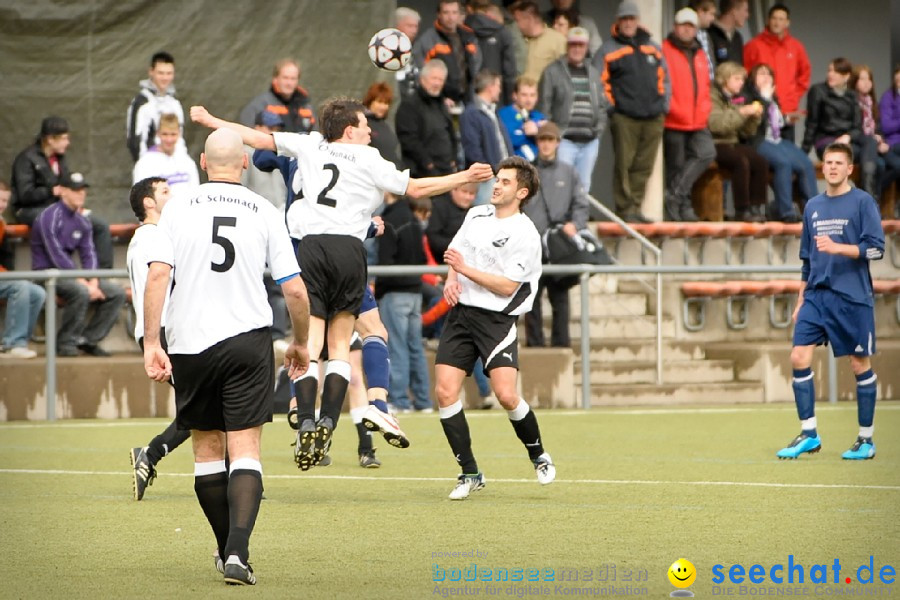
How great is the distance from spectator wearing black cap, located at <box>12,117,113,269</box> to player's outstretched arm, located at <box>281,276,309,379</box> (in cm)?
908

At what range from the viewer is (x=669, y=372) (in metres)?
17.2

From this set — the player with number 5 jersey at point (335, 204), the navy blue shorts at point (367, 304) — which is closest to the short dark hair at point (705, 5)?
the navy blue shorts at point (367, 304)

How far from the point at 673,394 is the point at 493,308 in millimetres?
7660

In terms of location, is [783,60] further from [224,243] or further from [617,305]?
[224,243]

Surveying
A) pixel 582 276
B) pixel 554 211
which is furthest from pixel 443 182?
pixel 554 211

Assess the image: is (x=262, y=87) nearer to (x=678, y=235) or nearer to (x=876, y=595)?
(x=678, y=235)

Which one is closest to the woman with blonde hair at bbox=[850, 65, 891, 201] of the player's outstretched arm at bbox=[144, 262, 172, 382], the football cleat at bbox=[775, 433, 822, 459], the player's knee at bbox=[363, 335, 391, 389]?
the football cleat at bbox=[775, 433, 822, 459]

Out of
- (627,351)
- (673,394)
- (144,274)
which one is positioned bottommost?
(673,394)

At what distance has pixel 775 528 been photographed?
809 cm

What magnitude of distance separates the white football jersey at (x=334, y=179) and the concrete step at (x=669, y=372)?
742cm

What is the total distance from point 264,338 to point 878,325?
Result: 13026 millimetres

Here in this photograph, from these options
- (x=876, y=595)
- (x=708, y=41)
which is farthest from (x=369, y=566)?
(x=708, y=41)

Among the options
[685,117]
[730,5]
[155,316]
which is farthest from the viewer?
[730,5]

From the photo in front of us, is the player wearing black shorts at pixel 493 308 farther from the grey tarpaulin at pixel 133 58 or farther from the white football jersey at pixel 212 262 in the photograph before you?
the grey tarpaulin at pixel 133 58
